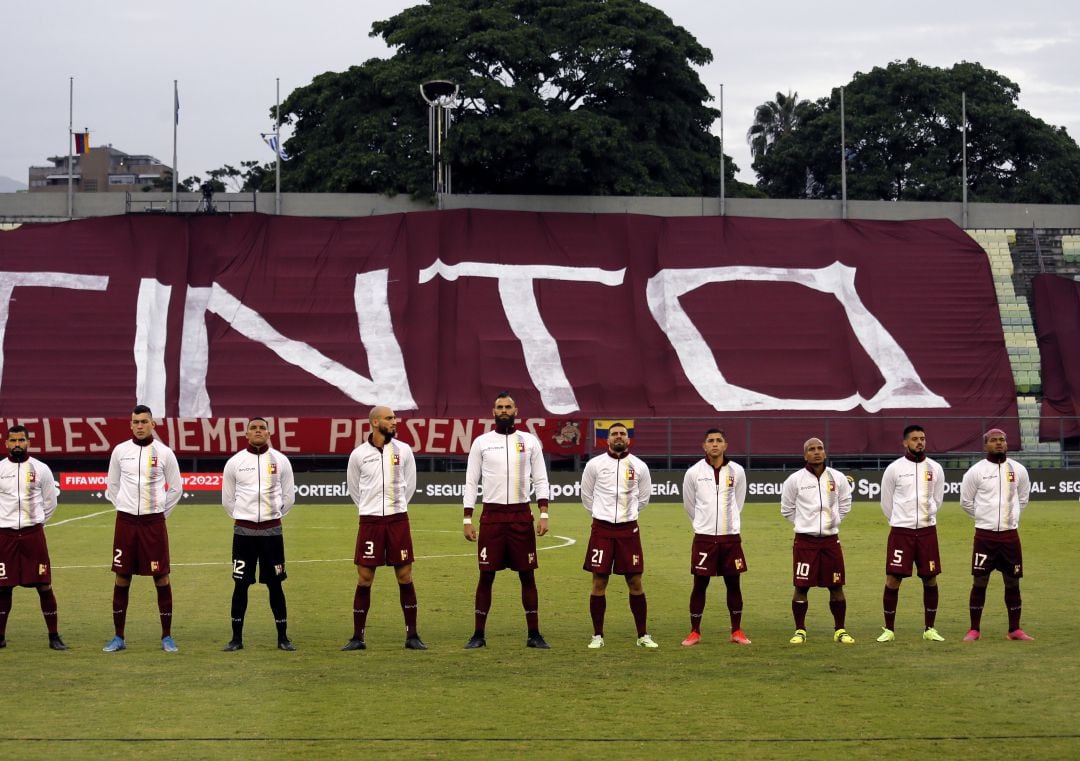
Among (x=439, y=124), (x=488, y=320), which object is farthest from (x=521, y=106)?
(x=488, y=320)

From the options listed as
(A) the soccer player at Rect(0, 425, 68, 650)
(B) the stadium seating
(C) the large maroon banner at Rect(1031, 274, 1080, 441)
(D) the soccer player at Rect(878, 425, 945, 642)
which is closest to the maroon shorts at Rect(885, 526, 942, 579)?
(D) the soccer player at Rect(878, 425, 945, 642)

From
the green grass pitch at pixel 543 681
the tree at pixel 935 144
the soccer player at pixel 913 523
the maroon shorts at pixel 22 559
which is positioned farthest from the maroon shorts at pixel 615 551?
the tree at pixel 935 144

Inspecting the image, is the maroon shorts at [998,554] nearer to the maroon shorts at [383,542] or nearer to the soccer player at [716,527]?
the soccer player at [716,527]

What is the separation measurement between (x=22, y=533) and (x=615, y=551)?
642cm

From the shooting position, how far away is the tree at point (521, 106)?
172 feet

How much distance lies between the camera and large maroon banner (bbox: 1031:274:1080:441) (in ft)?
152

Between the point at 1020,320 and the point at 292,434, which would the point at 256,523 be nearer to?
the point at 292,434

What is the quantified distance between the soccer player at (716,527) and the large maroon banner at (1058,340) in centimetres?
3193

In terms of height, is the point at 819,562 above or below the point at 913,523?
below

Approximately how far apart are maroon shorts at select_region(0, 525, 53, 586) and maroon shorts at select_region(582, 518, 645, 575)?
19.3 feet

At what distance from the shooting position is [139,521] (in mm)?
15406

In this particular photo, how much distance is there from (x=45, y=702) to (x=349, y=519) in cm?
2019

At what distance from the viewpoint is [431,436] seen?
38594 mm

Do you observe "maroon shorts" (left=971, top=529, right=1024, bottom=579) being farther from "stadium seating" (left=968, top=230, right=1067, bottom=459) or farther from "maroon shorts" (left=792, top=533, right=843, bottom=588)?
"stadium seating" (left=968, top=230, right=1067, bottom=459)
